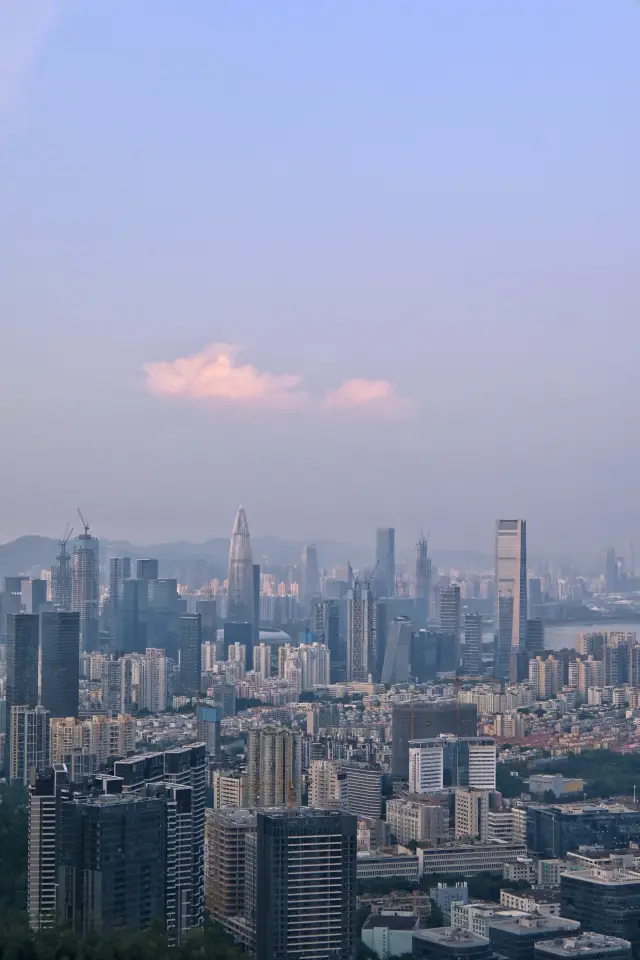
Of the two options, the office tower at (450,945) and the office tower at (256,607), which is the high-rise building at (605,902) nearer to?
the office tower at (450,945)

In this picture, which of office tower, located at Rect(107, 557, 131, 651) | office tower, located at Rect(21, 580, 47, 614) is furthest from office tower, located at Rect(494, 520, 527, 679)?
office tower, located at Rect(21, 580, 47, 614)

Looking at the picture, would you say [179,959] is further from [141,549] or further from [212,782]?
[141,549]

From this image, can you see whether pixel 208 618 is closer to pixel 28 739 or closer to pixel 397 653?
pixel 397 653

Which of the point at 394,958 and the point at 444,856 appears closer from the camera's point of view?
the point at 394,958

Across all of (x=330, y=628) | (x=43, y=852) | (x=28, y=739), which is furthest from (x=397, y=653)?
(x=43, y=852)

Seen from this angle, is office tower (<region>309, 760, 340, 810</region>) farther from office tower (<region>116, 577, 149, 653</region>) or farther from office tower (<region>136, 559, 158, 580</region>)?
office tower (<region>116, 577, 149, 653</region>)

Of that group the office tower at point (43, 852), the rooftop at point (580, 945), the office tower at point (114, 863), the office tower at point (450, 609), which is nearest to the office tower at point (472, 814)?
the rooftop at point (580, 945)

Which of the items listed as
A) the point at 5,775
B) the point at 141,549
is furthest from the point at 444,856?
the point at 141,549
